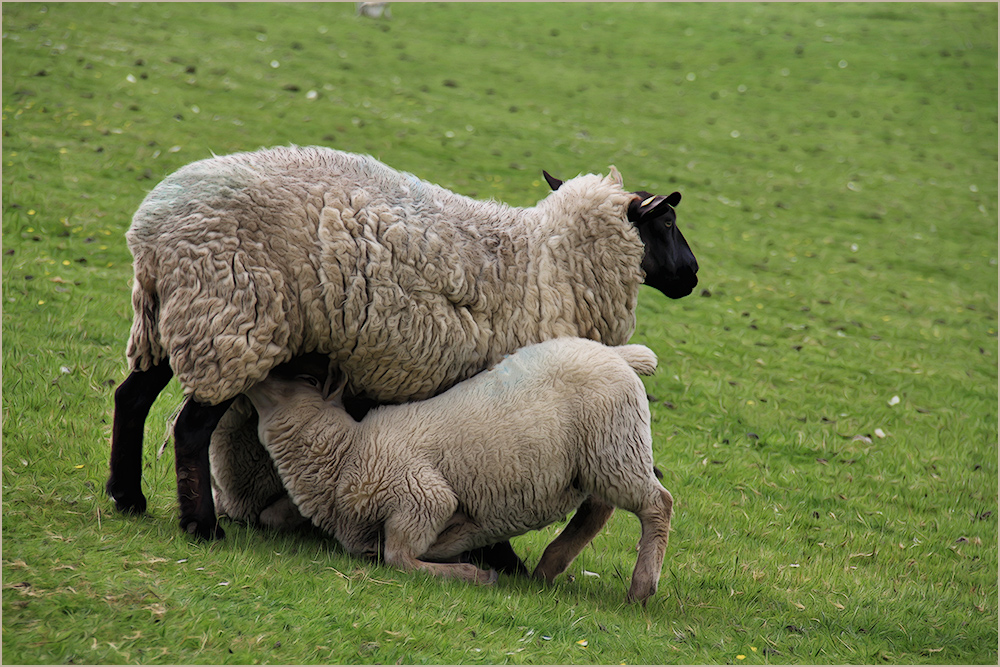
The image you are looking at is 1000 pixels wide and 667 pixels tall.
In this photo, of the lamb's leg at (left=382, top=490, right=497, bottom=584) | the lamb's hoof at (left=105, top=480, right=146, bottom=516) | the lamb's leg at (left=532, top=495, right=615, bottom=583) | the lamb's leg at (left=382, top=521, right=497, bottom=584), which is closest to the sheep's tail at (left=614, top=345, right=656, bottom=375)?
the lamb's leg at (left=532, top=495, right=615, bottom=583)


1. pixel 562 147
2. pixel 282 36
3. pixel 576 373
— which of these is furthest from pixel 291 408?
pixel 282 36

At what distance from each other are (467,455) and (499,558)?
103 centimetres

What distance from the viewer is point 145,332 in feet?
14.9

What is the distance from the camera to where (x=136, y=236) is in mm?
4418

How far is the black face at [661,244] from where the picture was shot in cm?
539

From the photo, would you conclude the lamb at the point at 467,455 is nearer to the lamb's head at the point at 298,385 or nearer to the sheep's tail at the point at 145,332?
the lamb's head at the point at 298,385

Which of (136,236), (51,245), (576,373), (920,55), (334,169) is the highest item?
(920,55)

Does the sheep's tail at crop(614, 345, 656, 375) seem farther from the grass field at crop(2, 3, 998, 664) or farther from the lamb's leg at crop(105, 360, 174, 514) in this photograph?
the lamb's leg at crop(105, 360, 174, 514)

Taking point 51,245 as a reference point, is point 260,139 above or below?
above

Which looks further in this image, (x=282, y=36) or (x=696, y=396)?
(x=282, y=36)

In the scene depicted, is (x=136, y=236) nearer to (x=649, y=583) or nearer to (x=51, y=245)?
(x=649, y=583)

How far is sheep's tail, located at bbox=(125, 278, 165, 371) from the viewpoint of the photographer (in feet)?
14.8

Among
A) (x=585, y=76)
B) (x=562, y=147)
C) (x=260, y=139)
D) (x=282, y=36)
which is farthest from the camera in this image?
(x=585, y=76)

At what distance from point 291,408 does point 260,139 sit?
1119 centimetres
